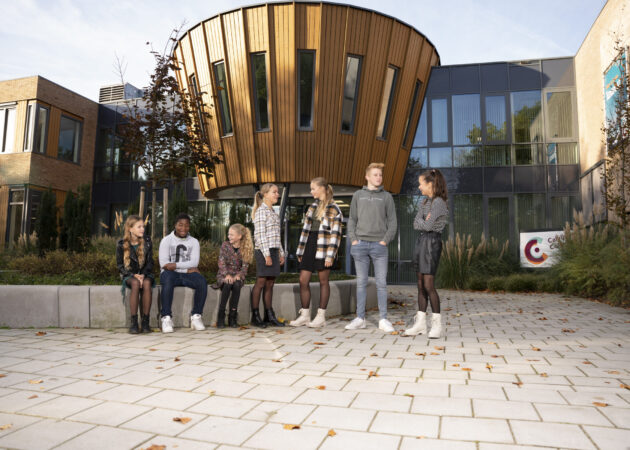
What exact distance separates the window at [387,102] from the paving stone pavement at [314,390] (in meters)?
8.91

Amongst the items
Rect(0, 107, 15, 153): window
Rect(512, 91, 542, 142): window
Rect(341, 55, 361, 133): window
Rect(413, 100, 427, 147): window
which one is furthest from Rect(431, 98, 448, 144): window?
Rect(0, 107, 15, 153): window

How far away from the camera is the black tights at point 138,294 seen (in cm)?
544

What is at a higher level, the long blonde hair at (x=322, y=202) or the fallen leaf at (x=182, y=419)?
the long blonde hair at (x=322, y=202)

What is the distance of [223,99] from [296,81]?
2.35 meters

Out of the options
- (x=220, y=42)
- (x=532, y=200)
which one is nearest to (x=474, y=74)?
(x=532, y=200)

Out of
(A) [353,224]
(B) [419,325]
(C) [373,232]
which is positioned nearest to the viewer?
(B) [419,325]

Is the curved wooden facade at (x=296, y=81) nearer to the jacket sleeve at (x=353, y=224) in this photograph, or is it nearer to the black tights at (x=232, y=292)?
the jacket sleeve at (x=353, y=224)

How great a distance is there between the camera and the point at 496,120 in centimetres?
1542

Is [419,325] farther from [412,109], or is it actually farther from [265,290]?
[412,109]

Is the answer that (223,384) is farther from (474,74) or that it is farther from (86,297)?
(474,74)

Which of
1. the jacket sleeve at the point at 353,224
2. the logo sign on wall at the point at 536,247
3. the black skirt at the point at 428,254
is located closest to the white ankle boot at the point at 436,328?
the black skirt at the point at 428,254

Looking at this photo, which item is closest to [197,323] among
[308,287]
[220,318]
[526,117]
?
[220,318]

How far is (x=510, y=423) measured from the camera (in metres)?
2.44

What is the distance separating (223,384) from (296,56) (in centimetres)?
1050
